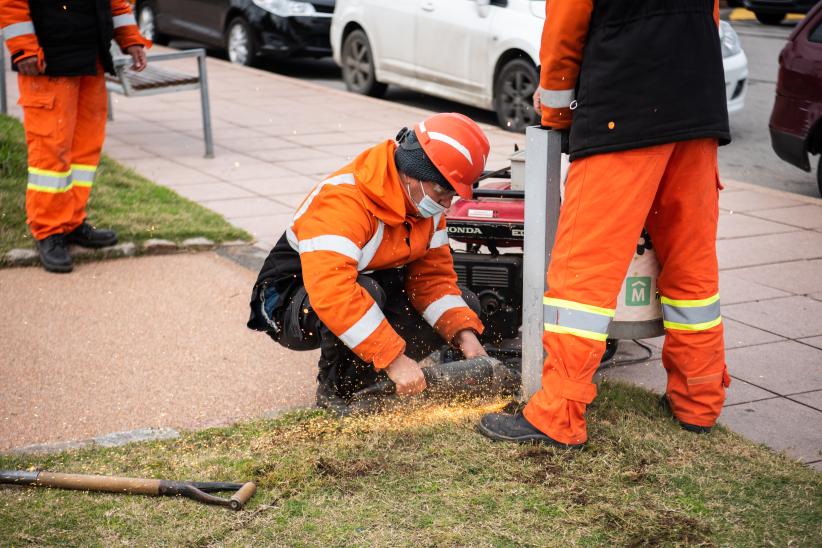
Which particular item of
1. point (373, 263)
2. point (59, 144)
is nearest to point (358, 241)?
point (373, 263)

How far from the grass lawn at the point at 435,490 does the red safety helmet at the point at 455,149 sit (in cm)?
94

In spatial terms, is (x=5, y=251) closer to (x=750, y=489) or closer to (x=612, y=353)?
(x=612, y=353)

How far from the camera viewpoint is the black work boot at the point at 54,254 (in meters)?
6.03

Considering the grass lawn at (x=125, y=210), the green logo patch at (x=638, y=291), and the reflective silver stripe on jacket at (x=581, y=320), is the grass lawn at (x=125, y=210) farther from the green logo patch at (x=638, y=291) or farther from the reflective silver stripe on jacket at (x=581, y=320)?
the reflective silver stripe on jacket at (x=581, y=320)

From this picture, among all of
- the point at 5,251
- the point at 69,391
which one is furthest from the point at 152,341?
the point at 5,251

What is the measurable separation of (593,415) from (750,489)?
2.37 ft

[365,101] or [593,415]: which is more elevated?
[593,415]

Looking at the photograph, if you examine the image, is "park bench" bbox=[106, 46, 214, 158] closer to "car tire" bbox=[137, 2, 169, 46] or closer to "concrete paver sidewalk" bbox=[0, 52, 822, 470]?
"concrete paver sidewalk" bbox=[0, 52, 822, 470]

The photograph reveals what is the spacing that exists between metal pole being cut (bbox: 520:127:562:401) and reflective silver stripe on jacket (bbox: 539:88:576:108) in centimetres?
13

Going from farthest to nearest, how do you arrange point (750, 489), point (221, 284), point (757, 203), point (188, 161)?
point (188, 161) < point (757, 203) < point (221, 284) < point (750, 489)

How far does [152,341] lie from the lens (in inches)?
201

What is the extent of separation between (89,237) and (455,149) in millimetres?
3298

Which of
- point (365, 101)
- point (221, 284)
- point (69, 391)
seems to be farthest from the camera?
point (365, 101)

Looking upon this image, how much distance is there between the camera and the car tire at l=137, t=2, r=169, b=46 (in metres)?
16.2
